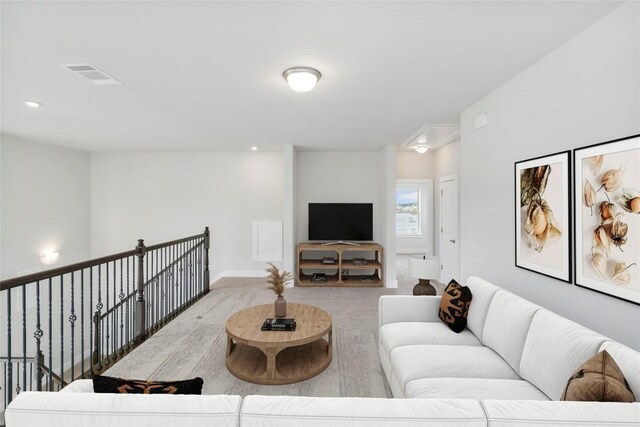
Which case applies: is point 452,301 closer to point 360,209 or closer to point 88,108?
point 360,209

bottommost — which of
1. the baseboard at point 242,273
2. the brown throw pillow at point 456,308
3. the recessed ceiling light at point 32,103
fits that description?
the baseboard at point 242,273

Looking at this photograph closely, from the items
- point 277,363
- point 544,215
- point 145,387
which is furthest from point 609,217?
point 277,363

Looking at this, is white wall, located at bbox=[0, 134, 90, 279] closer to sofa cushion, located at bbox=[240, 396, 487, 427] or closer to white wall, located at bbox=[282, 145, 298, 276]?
white wall, located at bbox=[282, 145, 298, 276]

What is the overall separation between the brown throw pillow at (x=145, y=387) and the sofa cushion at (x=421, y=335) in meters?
1.58

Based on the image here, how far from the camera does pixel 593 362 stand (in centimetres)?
132

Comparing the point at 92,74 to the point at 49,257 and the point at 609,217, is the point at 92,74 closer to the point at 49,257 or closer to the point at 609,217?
the point at 609,217

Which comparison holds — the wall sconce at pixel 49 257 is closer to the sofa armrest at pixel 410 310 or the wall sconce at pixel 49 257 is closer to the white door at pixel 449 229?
the sofa armrest at pixel 410 310

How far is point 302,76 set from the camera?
2514 millimetres

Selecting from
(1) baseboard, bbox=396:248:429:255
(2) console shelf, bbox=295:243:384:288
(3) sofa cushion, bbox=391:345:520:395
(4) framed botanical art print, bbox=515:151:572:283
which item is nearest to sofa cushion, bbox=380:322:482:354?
(3) sofa cushion, bbox=391:345:520:395

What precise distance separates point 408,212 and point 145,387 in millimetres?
7673

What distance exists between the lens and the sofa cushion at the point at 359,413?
1022 millimetres

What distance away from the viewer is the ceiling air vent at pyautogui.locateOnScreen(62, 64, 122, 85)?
8.19ft

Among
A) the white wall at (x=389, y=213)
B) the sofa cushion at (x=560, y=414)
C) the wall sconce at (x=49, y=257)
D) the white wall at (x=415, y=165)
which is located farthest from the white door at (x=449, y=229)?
the wall sconce at (x=49, y=257)

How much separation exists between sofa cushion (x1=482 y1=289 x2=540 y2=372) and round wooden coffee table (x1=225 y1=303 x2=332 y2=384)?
1321mm
